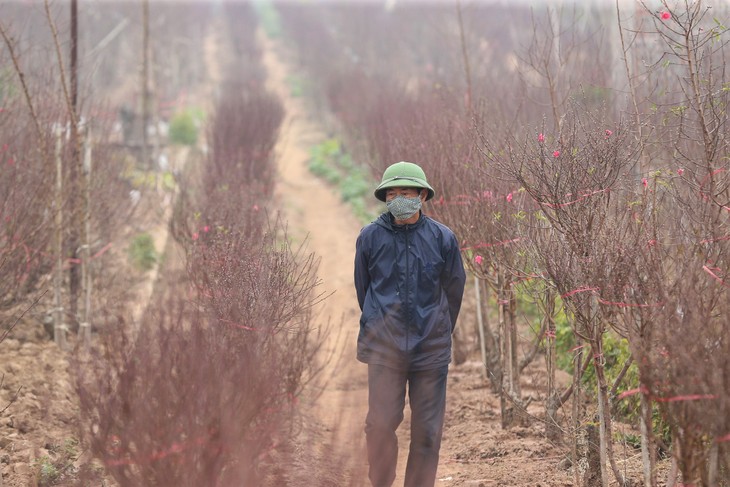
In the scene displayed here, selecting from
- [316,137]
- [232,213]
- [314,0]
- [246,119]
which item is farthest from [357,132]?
[314,0]

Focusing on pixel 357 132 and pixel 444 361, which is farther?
A: pixel 357 132

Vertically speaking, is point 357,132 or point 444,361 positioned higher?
point 357,132

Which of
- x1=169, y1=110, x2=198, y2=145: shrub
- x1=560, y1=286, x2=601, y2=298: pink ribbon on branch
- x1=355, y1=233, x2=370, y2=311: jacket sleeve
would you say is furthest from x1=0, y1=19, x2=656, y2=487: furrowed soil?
x1=169, y1=110, x2=198, y2=145: shrub

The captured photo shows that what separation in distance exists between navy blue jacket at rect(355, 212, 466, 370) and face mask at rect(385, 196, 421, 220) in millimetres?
72

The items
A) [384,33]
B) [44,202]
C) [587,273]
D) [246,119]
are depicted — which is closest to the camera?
[587,273]

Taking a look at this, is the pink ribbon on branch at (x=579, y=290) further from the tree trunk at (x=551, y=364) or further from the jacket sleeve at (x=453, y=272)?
the tree trunk at (x=551, y=364)

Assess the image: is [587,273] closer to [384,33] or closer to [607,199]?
[607,199]

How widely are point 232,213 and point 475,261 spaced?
2696 millimetres

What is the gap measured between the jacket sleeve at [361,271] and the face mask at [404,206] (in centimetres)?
23

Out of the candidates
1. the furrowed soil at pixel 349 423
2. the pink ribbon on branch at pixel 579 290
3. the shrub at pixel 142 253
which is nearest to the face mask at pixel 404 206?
the furrowed soil at pixel 349 423

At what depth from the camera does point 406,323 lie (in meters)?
Result: 4.61

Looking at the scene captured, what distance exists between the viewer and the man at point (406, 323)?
462 centimetres

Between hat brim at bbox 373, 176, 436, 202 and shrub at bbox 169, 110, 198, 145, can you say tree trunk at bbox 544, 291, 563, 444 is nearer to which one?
hat brim at bbox 373, 176, 436, 202

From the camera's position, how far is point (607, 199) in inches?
178
